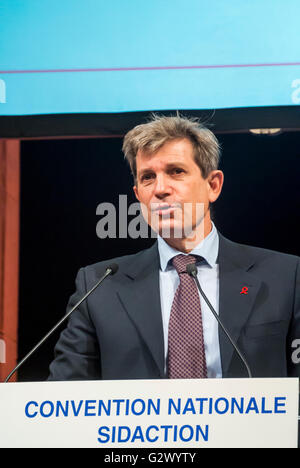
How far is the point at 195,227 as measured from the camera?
2684 mm

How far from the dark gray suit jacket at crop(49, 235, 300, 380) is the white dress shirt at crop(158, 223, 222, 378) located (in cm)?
2

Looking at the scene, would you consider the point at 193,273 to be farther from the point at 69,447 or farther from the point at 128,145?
the point at 69,447

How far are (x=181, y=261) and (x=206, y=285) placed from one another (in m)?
0.16

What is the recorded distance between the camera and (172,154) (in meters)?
2.66

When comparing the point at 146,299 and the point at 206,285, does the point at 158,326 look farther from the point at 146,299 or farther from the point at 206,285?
the point at 206,285

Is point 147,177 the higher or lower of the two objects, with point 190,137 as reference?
lower

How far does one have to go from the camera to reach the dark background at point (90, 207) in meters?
2.67

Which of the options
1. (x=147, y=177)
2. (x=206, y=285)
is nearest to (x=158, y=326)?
(x=206, y=285)

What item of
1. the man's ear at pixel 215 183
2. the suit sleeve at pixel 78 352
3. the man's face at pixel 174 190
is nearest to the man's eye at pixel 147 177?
the man's face at pixel 174 190

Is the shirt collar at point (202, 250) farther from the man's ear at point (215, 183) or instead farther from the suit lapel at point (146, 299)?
the man's ear at point (215, 183)

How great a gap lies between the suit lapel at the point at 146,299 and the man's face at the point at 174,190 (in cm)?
14

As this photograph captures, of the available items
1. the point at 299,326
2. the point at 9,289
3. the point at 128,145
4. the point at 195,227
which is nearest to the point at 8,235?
the point at 9,289

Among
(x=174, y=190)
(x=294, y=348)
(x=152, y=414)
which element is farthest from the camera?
(x=174, y=190)

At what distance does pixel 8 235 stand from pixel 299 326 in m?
1.39
